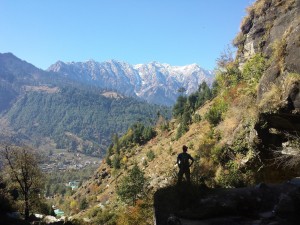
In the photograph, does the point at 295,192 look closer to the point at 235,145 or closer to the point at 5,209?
the point at 235,145

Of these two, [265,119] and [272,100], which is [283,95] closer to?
[272,100]

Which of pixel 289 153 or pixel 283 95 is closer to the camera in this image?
pixel 283 95

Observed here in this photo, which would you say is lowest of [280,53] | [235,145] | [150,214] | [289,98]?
[150,214]

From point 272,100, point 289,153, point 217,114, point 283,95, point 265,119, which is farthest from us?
point 217,114

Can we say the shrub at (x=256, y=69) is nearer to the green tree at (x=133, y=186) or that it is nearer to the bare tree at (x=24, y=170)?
the green tree at (x=133, y=186)

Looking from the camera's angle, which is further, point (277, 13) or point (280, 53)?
point (277, 13)

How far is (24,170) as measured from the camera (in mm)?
41375

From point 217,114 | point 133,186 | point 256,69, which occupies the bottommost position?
point 133,186

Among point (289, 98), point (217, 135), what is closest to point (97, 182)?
point (217, 135)

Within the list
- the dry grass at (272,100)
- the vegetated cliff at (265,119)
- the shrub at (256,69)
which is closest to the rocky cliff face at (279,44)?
the vegetated cliff at (265,119)

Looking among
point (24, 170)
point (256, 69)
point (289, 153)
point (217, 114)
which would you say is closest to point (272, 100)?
point (289, 153)

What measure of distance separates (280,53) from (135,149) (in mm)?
100685

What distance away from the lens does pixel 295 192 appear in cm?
1449

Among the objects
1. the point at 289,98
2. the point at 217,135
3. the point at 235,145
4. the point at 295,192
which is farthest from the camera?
the point at 217,135
